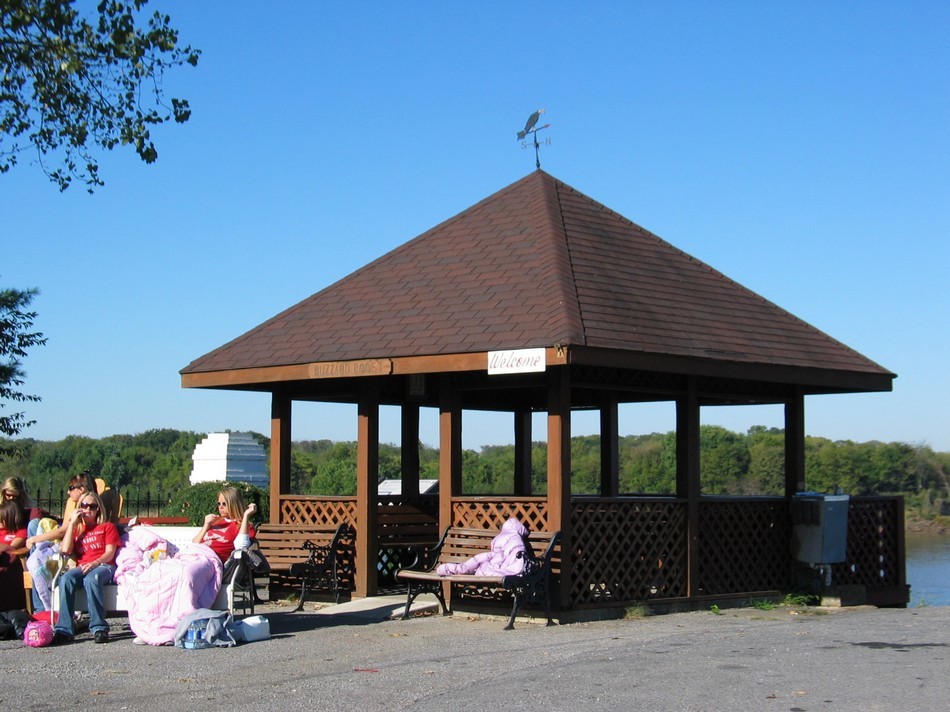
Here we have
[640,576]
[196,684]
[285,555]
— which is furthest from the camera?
[285,555]

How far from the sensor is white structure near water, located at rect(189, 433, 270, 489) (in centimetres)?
2291

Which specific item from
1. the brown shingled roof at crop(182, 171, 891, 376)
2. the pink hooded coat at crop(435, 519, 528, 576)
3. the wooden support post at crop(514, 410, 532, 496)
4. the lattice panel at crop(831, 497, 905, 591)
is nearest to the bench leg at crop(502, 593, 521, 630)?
the pink hooded coat at crop(435, 519, 528, 576)

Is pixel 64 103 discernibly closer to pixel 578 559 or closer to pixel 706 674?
pixel 578 559

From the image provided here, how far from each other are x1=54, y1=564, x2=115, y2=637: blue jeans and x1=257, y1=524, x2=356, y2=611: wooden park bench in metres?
3.06

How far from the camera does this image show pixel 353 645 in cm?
1095

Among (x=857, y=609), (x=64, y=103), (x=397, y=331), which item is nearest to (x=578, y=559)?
(x=397, y=331)

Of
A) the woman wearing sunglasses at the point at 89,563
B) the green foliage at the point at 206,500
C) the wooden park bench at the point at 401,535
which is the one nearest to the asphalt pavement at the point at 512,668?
the woman wearing sunglasses at the point at 89,563

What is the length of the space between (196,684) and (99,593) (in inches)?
107

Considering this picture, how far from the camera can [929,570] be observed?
24656mm

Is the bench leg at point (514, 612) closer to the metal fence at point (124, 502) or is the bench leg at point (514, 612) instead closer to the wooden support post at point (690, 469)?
the wooden support post at point (690, 469)

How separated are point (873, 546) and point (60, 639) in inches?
393

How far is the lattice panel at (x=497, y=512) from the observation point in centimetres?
1303

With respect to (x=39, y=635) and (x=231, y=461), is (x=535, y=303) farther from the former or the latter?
(x=231, y=461)

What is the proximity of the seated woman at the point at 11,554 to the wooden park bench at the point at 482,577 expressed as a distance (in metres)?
3.55
